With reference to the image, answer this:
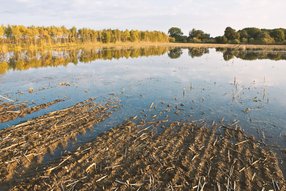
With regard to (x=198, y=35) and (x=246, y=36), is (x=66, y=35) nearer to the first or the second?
(x=198, y=35)

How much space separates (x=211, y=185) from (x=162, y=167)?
1.94m

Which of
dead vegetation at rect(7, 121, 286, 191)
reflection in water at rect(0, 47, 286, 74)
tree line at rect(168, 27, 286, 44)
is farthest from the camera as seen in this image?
tree line at rect(168, 27, 286, 44)

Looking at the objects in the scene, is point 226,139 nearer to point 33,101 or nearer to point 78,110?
point 78,110

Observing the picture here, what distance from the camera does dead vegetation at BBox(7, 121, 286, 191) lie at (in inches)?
304

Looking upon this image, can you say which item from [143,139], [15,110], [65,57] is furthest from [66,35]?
[143,139]

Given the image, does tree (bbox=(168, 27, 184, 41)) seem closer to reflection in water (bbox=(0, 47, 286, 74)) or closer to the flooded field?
reflection in water (bbox=(0, 47, 286, 74))

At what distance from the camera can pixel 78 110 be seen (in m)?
15.9

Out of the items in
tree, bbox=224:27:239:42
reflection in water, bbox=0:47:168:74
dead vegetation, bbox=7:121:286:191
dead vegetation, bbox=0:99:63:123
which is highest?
tree, bbox=224:27:239:42

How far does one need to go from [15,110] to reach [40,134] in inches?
222

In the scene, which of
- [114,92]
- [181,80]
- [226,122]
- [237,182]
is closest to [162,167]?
[237,182]

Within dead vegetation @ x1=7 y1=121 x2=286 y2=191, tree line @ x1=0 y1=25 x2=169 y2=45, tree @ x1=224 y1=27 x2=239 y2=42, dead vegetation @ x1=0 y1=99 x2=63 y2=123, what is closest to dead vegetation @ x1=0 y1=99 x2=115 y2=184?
dead vegetation @ x1=7 y1=121 x2=286 y2=191

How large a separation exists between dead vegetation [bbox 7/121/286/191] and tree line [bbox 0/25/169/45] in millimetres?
94595

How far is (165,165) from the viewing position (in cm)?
886

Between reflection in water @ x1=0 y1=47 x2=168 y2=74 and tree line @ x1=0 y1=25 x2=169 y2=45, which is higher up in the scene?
tree line @ x1=0 y1=25 x2=169 y2=45
